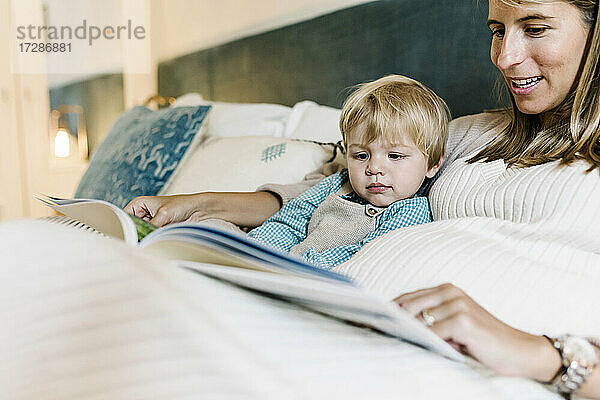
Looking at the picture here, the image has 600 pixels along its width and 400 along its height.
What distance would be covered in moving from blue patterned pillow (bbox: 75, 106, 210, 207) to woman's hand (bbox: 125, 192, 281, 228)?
521 mm

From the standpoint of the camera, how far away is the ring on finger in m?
0.59

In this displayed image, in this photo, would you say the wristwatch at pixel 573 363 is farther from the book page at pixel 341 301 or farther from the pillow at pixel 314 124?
the pillow at pixel 314 124

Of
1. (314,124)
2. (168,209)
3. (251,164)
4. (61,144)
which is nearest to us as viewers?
(168,209)

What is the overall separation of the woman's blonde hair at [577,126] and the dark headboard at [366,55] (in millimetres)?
514

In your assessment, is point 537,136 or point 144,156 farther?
point 144,156

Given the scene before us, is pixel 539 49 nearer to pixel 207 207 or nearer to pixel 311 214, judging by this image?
pixel 311 214

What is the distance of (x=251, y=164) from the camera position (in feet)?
5.33

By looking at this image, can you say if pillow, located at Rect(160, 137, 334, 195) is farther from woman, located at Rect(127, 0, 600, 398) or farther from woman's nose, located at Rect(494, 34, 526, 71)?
woman's nose, located at Rect(494, 34, 526, 71)

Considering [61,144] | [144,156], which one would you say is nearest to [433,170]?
[144,156]

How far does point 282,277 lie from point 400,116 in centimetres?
73

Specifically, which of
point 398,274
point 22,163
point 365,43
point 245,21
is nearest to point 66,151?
point 22,163

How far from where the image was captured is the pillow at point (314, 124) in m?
1.71

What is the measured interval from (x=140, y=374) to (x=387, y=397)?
7.5 inches

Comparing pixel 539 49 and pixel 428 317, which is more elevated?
pixel 539 49
